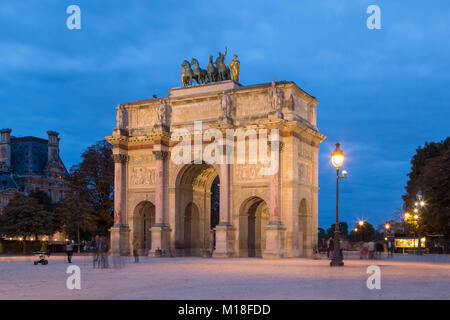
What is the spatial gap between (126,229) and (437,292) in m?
37.8

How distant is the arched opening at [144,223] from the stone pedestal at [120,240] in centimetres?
74

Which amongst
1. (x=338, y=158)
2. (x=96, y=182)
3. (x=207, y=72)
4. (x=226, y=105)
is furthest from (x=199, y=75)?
(x=338, y=158)

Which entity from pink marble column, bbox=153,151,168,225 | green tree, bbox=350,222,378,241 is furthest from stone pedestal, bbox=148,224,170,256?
green tree, bbox=350,222,378,241

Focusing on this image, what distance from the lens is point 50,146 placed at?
144250 millimetres

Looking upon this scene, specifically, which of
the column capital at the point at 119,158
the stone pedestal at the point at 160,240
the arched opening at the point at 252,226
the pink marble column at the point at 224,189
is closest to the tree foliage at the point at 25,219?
the column capital at the point at 119,158

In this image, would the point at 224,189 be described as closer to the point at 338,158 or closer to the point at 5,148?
the point at 338,158

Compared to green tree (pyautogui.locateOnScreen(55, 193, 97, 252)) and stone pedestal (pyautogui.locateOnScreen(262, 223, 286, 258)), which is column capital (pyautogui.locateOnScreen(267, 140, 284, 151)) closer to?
stone pedestal (pyautogui.locateOnScreen(262, 223, 286, 258))

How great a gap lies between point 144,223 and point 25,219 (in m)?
22.0

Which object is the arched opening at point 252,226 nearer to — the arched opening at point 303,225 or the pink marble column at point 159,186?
the arched opening at point 303,225

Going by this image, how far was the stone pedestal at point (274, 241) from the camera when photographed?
4175 centimetres

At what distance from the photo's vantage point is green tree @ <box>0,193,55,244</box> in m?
68.0

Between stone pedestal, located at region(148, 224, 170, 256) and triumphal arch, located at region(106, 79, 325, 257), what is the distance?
0.27 ft

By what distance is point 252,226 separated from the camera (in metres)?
47.6
